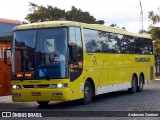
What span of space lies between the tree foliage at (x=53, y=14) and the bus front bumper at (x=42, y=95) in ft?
131

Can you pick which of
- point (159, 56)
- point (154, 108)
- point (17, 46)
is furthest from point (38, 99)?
point (159, 56)

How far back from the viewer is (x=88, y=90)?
17.9 meters

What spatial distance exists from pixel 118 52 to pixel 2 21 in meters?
6.07

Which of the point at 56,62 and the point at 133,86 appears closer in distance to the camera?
the point at 56,62

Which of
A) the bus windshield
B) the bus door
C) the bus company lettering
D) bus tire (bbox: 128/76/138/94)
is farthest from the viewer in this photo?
the bus company lettering

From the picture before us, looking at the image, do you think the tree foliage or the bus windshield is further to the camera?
the tree foliage

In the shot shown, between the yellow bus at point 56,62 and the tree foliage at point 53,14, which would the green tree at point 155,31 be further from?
the yellow bus at point 56,62

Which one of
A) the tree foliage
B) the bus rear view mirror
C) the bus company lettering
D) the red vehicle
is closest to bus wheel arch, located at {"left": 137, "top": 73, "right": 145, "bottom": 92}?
the bus company lettering

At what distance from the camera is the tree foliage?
5625 centimetres

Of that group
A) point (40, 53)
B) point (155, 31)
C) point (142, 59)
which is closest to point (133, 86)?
point (142, 59)

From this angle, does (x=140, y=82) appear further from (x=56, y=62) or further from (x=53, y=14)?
(x=53, y=14)

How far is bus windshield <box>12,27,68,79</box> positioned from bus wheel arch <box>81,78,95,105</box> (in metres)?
1.90

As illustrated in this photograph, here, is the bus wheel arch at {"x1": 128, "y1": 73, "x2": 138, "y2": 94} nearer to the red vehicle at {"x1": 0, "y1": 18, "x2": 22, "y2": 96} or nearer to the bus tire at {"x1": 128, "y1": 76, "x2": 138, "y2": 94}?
the bus tire at {"x1": 128, "y1": 76, "x2": 138, "y2": 94}

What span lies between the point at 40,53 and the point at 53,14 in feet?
135
